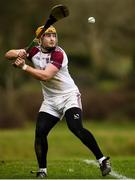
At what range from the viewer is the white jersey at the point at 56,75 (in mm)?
14812

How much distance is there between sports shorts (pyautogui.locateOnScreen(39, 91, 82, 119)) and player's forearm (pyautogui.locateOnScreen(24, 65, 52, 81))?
580 mm

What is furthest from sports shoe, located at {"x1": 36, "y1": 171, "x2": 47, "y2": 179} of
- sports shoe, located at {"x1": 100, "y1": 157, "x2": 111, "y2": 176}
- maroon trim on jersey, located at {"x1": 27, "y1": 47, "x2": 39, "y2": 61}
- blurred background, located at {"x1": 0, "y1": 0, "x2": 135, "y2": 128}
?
blurred background, located at {"x1": 0, "y1": 0, "x2": 135, "y2": 128}

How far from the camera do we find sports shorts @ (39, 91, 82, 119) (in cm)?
1485

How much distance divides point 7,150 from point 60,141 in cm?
254

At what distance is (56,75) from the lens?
48.8 feet

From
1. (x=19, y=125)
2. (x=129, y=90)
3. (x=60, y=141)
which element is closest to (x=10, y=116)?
(x=19, y=125)

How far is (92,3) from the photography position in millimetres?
65875

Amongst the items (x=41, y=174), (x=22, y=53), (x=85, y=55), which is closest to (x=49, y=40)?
(x=22, y=53)

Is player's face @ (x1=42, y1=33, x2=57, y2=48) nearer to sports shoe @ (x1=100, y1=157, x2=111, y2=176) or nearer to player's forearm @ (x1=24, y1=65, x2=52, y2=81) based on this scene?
player's forearm @ (x1=24, y1=65, x2=52, y2=81)

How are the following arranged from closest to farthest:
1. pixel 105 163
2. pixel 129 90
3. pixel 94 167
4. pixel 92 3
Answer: pixel 105 163 < pixel 94 167 < pixel 129 90 < pixel 92 3

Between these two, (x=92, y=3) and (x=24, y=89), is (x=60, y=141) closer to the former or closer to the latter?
(x=24, y=89)

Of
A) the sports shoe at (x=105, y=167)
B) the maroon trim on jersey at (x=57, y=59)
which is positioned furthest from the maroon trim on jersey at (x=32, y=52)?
the sports shoe at (x=105, y=167)

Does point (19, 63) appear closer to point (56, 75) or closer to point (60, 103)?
point (56, 75)

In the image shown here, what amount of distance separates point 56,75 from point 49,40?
0.59m
